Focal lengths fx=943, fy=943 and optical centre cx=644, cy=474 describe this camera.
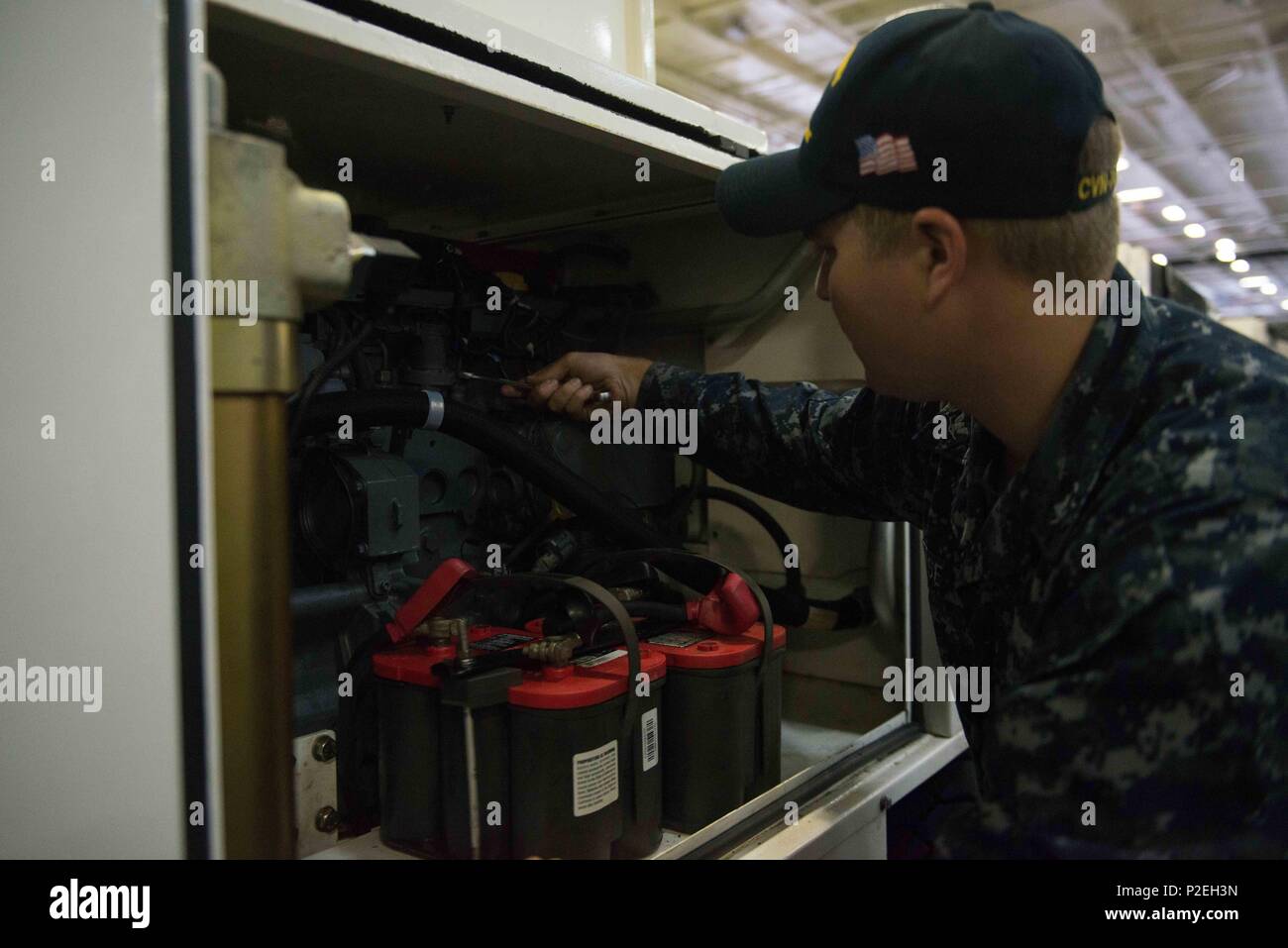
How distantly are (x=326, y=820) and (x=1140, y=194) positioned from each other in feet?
28.2

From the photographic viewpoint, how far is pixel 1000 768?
67cm

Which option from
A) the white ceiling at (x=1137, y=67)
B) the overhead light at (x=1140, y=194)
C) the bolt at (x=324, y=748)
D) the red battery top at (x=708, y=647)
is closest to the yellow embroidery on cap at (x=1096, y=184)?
the red battery top at (x=708, y=647)

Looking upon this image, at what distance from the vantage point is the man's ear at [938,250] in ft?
2.51

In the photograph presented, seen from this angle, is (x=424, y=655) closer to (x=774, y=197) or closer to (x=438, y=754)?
(x=438, y=754)

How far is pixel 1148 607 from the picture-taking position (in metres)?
0.63

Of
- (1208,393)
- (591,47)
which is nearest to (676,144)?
(591,47)

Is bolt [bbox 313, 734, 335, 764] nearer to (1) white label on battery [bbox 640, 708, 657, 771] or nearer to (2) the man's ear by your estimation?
(1) white label on battery [bbox 640, 708, 657, 771]

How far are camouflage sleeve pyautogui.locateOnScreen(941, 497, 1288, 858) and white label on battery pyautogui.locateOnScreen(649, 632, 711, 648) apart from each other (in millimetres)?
449

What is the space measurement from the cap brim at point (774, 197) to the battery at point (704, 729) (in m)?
0.46

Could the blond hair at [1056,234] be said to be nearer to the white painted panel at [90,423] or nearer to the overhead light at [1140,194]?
the white painted panel at [90,423]

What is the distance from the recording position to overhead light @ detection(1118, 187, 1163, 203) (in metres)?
7.67

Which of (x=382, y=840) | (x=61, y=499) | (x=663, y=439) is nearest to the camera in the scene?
(x=61, y=499)

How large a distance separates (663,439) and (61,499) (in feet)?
2.61
